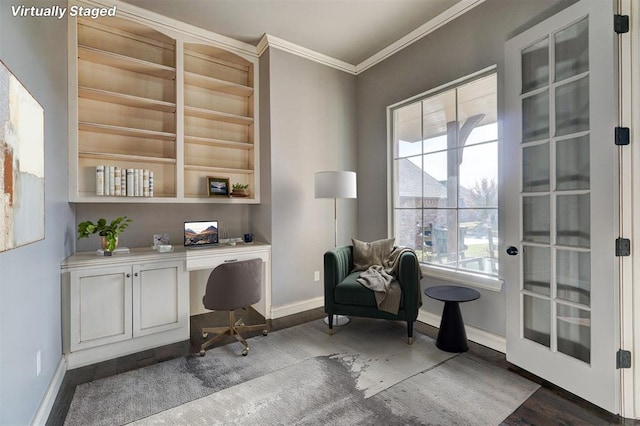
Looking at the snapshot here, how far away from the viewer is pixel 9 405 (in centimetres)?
125

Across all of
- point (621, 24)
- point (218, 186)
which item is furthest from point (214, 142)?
point (621, 24)

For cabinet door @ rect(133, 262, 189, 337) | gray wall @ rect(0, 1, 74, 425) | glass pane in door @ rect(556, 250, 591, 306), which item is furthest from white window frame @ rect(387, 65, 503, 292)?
gray wall @ rect(0, 1, 74, 425)

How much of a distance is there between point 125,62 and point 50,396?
2741mm

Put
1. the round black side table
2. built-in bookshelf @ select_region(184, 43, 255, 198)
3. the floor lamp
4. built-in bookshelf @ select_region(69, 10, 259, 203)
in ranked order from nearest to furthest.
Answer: the round black side table → built-in bookshelf @ select_region(69, 10, 259, 203) → the floor lamp → built-in bookshelf @ select_region(184, 43, 255, 198)

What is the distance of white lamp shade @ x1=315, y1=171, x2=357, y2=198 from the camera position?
120 inches

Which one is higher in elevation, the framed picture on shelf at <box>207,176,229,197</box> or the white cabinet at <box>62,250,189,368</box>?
the framed picture on shelf at <box>207,176,229,197</box>

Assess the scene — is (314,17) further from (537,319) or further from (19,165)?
(537,319)

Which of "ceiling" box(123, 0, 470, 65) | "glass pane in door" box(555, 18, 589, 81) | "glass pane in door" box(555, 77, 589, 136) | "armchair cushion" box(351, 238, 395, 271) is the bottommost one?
"armchair cushion" box(351, 238, 395, 271)

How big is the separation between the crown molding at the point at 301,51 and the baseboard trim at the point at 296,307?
2.90m

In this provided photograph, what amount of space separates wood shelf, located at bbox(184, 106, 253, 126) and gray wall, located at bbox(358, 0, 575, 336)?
152cm

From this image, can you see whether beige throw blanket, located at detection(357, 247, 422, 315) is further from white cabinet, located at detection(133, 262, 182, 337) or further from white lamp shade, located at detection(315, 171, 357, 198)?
white cabinet, located at detection(133, 262, 182, 337)

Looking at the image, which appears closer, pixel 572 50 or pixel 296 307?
pixel 572 50

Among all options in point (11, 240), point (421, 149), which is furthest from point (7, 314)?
point (421, 149)

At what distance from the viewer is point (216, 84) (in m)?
3.31
